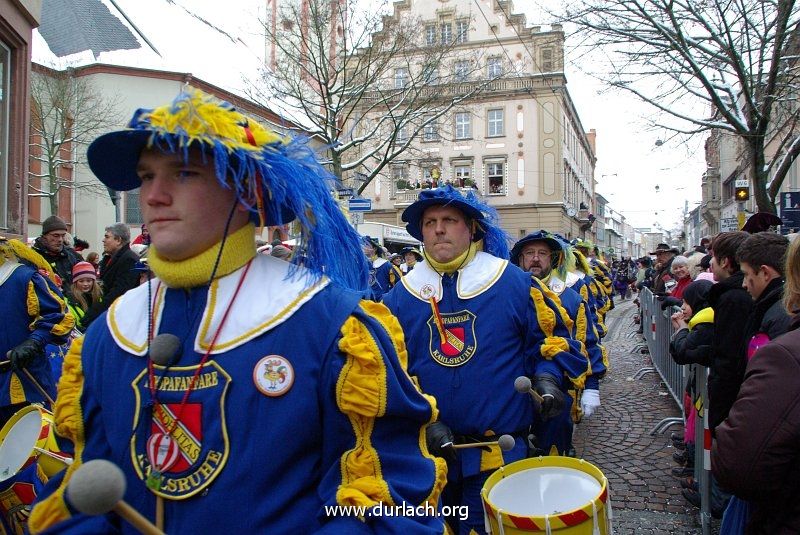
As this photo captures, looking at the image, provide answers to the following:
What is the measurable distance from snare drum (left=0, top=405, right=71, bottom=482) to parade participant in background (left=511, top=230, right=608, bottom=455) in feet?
8.59

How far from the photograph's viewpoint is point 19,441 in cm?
307

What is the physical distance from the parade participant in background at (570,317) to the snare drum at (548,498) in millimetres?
1118

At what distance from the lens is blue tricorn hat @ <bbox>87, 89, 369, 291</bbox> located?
155 centimetres

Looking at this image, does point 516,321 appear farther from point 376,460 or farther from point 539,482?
point 376,460

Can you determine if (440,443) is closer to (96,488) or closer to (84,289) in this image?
(96,488)

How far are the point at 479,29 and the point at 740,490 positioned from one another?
128 ft

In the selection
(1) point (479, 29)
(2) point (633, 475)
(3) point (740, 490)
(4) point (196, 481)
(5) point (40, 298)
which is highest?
(1) point (479, 29)

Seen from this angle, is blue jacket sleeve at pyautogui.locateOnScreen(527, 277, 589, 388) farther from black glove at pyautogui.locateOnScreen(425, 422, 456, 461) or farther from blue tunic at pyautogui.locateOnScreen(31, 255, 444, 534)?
blue tunic at pyautogui.locateOnScreen(31, 255, 444, 534)

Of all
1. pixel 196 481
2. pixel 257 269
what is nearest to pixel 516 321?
pixel 257 269

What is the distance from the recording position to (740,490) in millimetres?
1922

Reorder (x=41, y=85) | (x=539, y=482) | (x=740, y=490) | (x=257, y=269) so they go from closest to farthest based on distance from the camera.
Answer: (x=257, y=269), (x=740, y=490), (x=539, y=482), (x=41, y=85)

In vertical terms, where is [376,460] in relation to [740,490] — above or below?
above

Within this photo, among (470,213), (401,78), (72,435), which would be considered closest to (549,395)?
(470,213)

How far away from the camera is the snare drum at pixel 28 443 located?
275 centimetres
